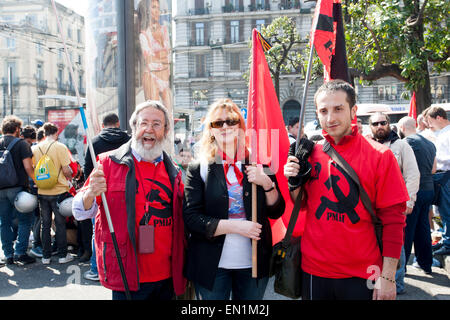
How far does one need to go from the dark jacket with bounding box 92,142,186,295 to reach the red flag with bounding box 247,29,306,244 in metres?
0.68

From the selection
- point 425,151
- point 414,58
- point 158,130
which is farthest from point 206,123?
point 414,58

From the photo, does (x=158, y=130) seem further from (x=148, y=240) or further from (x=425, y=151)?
(x=425, y=151)

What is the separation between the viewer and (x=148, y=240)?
2469mm

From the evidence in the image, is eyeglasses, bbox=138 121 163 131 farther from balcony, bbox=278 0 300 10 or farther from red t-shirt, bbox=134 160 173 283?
balcony, bbox=278 0 300 10

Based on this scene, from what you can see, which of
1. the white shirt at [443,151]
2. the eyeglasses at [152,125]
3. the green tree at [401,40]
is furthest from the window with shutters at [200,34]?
the eyeglasses at [152,125]

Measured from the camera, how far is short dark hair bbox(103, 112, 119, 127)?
4824 millimetres

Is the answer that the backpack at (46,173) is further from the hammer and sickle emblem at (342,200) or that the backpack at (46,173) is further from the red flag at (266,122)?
the hammer and sickle emblem at (342,200)

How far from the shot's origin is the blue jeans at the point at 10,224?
586cm

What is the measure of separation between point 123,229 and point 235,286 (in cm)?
80

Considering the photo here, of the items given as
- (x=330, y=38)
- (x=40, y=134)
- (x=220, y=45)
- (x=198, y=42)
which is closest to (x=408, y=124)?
(x=330, y=38)

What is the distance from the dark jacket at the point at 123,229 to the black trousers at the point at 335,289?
2.63 ft

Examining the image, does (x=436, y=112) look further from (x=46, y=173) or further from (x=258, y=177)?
(x=46, y=173)
